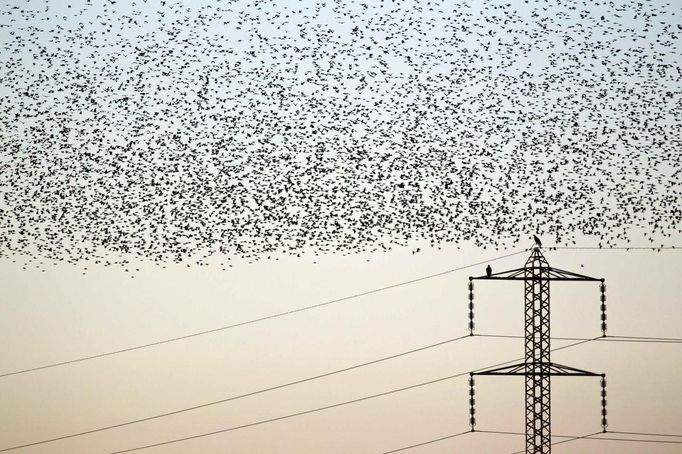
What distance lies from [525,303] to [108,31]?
15.6 m

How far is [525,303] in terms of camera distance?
4525 cm

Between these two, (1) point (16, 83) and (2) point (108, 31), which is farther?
(1) point (16, 83)

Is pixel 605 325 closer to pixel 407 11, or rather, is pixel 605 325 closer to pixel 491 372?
pixel 491 372

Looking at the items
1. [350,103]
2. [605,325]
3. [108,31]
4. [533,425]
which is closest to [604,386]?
[605,325]

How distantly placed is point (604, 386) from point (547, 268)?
7.97m

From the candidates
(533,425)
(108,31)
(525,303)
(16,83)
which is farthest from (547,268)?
(16,83)

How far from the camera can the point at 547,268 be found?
44.4 meters

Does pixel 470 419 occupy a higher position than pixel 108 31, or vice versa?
pixel 108 31

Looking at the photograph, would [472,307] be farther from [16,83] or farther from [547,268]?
[16,83]

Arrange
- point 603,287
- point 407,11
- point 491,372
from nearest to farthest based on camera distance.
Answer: point 407,11, point 491,372, point 603,287

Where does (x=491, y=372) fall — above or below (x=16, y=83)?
below

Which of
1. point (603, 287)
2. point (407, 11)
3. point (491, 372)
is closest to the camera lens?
point (407, 11)

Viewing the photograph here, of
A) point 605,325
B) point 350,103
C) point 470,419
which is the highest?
point 350,103

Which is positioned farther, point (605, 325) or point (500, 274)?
point (605, 325)
